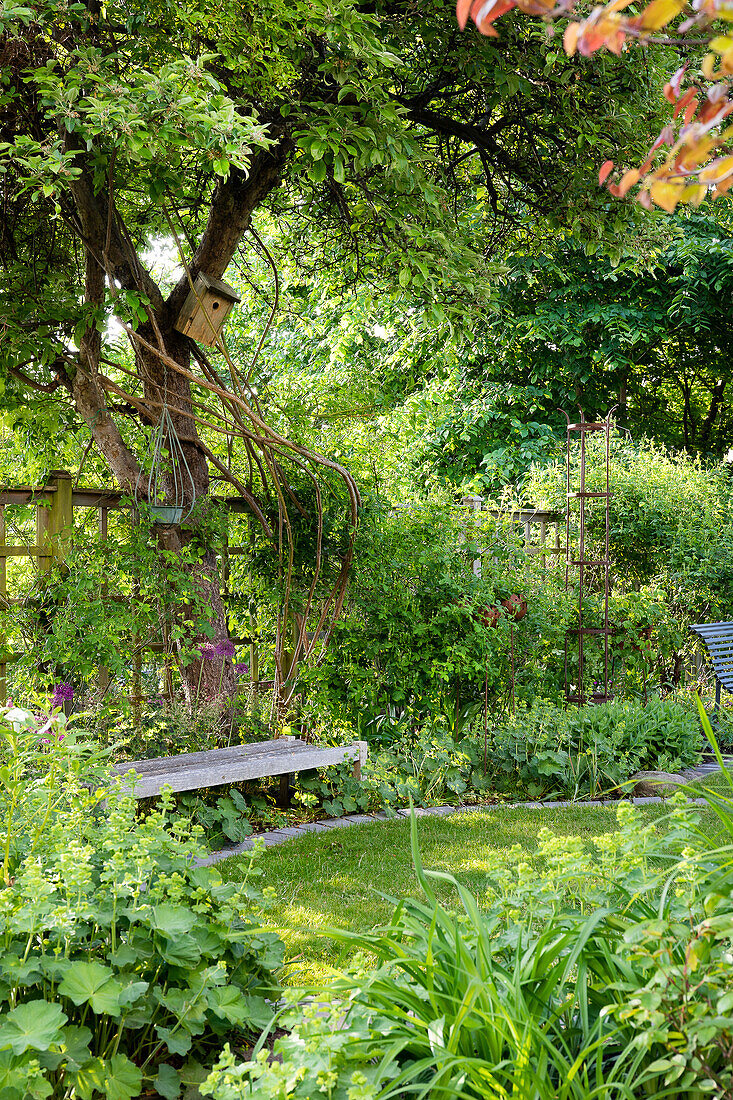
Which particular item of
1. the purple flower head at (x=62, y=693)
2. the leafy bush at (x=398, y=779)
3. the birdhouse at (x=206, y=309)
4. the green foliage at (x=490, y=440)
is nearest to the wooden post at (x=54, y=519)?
the purple flower head at (x=62, y=693)

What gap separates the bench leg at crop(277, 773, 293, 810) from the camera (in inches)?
176

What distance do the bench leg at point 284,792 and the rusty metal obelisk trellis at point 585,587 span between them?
2.08 m

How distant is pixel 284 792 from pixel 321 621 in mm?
1088

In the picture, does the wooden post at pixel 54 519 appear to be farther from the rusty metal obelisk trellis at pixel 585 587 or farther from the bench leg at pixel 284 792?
the rusty metal obelisk trellis at pixel 585 587

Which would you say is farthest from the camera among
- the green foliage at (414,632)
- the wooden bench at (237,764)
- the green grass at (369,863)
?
the green foliage at (414,632)

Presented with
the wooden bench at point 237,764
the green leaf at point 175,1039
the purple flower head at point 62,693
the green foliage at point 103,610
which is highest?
the green foliage at point 103,610

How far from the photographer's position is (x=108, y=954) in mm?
1696

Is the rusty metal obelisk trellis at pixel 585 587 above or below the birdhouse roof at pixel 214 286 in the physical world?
below

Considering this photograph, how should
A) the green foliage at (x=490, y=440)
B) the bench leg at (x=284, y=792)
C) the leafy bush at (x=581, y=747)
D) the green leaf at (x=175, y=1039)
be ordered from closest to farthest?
the green leaf at (x=175, y=1039)
the bench leg at (x=284, y=792)
the leafy bush at (x=581, y=747)
the green foliage at (x=490, y=440)

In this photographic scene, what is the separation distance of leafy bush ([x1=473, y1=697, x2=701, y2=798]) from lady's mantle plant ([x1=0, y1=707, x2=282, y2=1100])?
3123 millimetres

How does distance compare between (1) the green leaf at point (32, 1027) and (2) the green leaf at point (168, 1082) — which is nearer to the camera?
(1) the green leaf at point (32, 1027)

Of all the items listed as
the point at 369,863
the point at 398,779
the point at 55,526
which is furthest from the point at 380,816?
the point at 55,526

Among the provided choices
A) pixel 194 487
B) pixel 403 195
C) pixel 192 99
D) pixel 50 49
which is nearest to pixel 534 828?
pixel 194 487

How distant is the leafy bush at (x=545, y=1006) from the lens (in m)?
1.31
